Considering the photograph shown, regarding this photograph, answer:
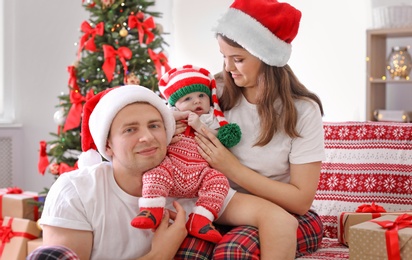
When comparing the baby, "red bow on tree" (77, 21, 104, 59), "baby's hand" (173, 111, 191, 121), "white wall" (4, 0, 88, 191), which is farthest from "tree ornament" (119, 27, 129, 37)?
"baby's hand" (173, 111, 191, 121)

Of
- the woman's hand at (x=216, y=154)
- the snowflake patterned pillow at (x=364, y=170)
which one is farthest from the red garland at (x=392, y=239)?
the snowflake patterned pillow at (x=364, y=170)

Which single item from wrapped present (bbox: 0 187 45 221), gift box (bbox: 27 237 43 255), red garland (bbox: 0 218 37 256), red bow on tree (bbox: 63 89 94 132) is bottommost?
gift box (bbox: 27 237 43 255)

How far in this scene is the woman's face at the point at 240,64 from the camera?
230cm

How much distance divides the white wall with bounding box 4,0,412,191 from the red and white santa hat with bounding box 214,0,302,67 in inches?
114

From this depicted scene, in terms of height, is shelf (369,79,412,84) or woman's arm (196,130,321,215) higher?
shelf (369,79,412,84)

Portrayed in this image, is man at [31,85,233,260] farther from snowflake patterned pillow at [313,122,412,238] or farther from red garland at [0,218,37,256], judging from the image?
red garland at [0,218,37,256]

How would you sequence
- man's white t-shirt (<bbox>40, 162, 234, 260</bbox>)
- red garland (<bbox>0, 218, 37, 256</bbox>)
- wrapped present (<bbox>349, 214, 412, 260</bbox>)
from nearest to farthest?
wrapped present (<bbox>349, 214, 412, 260</bbox>), man's white t-shirt (<bbox>40, 162, 234, 260</bbox>), red garland (<bbox>0, 218, 37, 256</bbox>)

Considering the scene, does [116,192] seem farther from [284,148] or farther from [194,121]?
[284,148]

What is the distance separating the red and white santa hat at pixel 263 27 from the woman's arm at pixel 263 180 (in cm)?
35

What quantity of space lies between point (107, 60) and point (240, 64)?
1612 millimetres

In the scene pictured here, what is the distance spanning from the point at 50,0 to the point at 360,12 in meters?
2.42

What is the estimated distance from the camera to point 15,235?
12.7 ft

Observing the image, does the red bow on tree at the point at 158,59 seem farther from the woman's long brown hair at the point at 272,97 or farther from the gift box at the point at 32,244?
the woman's long brown hair at the point at 272,97

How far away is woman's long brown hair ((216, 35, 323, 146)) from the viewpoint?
2.28 metres
